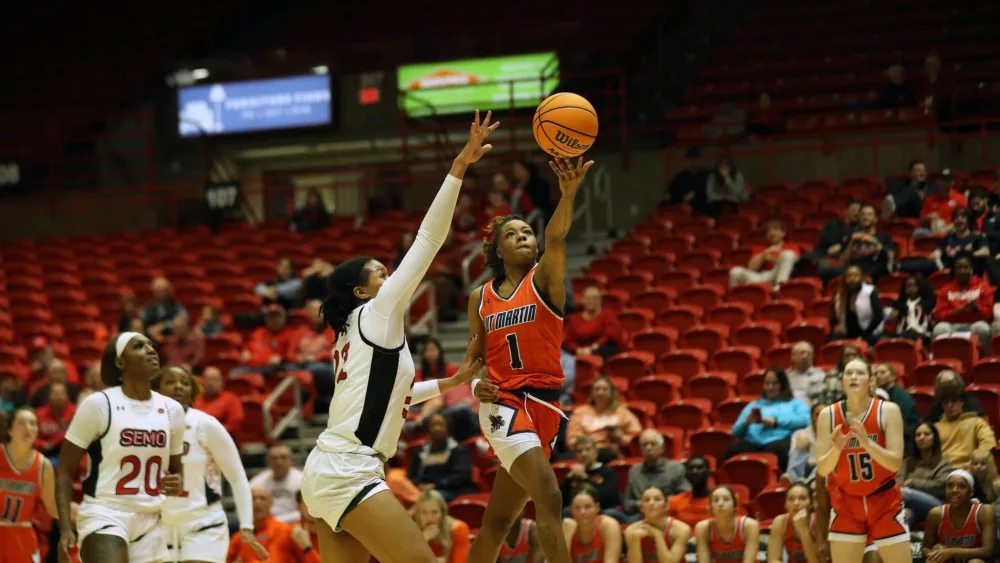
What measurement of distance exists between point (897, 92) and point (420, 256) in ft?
42.9

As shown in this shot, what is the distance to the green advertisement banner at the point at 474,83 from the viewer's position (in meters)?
20.0

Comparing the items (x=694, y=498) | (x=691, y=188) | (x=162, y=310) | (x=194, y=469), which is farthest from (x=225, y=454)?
(x=691, y=188)

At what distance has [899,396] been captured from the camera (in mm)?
10664

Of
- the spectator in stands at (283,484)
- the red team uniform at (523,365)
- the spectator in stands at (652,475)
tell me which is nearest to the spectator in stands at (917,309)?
the spectator in stands at (652,475)

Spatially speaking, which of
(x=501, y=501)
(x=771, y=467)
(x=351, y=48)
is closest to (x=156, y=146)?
(x=351, y=48)

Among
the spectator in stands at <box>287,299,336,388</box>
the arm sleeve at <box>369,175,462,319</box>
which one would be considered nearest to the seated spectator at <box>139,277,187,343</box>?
the spectator in stands at <box>287,299,336,388</box>

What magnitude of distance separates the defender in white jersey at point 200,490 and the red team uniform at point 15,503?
2158mm

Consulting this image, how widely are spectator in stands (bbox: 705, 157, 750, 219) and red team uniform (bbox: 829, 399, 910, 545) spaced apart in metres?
8.11

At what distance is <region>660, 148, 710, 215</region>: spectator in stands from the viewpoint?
669 inches

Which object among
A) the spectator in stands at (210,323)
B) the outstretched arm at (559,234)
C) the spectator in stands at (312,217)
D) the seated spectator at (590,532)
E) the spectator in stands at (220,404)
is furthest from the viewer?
the spectator in stands at (312,217)

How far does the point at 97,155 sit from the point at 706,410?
42.5ft

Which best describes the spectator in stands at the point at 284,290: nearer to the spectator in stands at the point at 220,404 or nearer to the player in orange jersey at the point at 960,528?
the spectator in stands at the point at 220,404

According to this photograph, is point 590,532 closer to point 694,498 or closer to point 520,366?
point 694,498

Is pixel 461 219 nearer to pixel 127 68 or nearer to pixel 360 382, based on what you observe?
pixel 127 68
